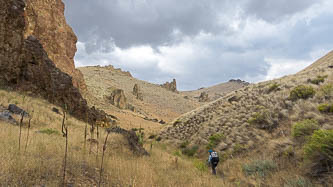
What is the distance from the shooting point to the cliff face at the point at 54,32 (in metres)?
24.1

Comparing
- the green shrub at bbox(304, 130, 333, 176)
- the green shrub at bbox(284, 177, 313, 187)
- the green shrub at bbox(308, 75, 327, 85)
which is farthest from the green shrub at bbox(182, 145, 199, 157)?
the green shrub at bbox(308, 75, 327, 85)

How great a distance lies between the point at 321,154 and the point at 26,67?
61.9ft

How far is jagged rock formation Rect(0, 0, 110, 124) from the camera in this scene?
13.1 meters

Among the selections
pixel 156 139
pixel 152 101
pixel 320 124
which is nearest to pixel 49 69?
pixel 156 139

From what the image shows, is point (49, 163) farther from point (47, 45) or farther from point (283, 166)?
point (47, 45)

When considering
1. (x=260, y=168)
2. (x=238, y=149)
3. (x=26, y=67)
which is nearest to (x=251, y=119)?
(x=238, y=149)

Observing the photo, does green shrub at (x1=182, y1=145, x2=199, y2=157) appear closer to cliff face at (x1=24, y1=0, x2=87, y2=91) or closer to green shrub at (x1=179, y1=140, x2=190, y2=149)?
green shrub at (x1=179, y1=140, x2=190, y2=149)

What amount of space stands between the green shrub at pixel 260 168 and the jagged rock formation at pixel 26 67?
10.1 m

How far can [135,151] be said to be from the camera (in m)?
7.67

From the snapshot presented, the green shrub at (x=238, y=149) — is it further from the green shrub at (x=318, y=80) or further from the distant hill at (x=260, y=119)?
the green shrub at (x=318, y=80)

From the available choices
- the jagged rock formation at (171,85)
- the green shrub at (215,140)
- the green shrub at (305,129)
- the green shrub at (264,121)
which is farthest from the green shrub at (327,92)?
the jagged rock formation at (171,85)

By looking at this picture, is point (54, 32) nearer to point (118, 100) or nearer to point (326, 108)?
point (118, 100)

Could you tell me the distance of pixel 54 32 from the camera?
27.9 m

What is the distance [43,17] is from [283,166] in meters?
33.0
